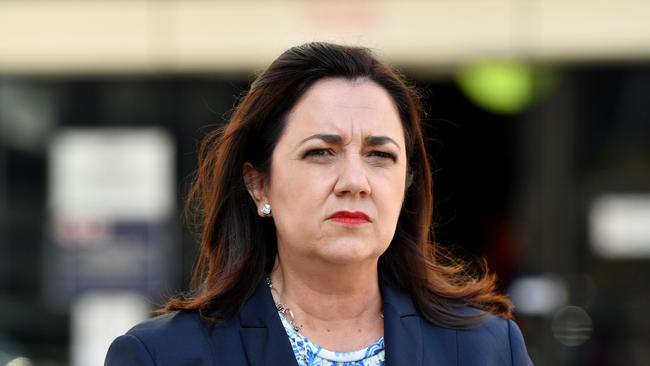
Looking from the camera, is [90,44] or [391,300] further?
[90,44]

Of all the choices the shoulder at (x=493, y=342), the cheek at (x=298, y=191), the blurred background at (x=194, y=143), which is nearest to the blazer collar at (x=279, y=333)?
the shoulder at (x=493, y=342)

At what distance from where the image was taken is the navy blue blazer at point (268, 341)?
2.68 meters

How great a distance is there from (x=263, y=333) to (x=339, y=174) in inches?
15.4

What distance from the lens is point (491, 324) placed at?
9.52ft

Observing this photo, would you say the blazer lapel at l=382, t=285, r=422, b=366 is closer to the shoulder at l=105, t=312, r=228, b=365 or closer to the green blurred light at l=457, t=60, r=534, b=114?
the shoulder at l=105, t=312, r=228, b=365

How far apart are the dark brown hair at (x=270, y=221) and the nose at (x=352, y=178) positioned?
0.20m

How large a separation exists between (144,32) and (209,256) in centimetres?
505

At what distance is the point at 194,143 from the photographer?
25.6 feet

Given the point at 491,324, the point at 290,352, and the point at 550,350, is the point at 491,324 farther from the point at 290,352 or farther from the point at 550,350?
the point at 550,350

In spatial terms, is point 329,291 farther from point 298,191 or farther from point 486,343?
point 486,343

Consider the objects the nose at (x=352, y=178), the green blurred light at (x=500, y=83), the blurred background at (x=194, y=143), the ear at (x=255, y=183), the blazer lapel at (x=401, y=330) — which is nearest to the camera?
the nose at (x=352, y=178)

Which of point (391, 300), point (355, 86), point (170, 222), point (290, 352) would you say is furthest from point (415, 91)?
point (170, 222)

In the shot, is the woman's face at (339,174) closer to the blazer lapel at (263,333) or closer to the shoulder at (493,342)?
the blazer lapel at (263,333)

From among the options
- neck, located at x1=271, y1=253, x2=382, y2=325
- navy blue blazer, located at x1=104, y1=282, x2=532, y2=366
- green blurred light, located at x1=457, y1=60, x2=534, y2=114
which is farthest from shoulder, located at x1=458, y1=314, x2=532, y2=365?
green blurred light, located at x1=457, y1=60, x2=534, y2=114
